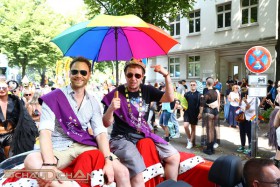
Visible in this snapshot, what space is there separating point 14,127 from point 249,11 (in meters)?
18.6

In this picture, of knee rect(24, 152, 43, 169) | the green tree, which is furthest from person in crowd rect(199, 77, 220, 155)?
the green tree

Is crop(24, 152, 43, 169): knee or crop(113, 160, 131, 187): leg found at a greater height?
crop(24, 152, 43, 169): knee

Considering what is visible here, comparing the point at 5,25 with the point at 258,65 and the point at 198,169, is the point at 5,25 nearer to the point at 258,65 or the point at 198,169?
the point at 258,65

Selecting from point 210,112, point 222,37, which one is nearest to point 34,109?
point 210,112

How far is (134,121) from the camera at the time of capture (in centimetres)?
317

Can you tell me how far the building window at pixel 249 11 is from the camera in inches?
772

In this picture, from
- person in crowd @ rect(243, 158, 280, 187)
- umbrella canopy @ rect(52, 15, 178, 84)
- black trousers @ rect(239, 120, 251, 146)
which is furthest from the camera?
black trousers @ rect(239, 120, 251, 146)

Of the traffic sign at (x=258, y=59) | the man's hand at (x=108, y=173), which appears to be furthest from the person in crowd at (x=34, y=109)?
the traffic sign at (x=258, y=59)

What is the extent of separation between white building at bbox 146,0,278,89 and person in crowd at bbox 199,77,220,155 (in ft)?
32.9

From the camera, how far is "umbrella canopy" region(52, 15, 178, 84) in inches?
141

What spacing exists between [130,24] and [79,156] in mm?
1295

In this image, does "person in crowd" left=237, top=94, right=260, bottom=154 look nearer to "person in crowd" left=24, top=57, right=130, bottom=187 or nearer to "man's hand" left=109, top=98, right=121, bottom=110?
"man's hand" left=109, top=98, right=121, bottom=110

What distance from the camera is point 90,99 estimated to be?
9.61ft

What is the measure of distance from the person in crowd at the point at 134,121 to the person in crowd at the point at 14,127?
200 centimetres
